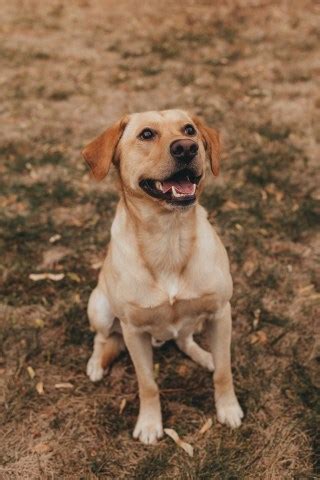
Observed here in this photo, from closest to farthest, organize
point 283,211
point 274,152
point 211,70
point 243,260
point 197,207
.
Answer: point 197,207 → point 243,260 → point 283,211 → point 274,152 → point 211,70

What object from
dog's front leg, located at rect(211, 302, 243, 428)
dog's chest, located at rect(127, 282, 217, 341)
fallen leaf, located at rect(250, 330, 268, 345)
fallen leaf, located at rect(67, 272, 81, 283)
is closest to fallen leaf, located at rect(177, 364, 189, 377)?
dog's front leg, located at rect(211, 302, 243, 428)

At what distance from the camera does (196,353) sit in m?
3.61

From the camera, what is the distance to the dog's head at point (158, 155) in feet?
8.54

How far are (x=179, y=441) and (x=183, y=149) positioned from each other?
1807mm

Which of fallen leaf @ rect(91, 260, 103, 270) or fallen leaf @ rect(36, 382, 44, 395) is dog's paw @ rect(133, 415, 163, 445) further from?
fallen leaf @ rect(91, 260, 103, 270)

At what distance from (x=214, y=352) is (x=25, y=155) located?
4.03 meters

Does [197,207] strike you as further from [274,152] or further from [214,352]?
[274,152]

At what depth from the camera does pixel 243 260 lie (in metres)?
4.45

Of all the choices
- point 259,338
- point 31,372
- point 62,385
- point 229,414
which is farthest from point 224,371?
point 31,372

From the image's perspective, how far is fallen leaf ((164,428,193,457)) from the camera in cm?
309

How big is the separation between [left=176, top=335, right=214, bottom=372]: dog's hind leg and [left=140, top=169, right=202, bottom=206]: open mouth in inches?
50.9

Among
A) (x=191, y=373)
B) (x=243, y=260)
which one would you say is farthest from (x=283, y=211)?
(x=191, y=373)

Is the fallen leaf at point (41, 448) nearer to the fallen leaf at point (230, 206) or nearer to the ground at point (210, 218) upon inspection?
the ground at point (210, 218)

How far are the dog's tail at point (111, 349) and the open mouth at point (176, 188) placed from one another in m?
1.36
